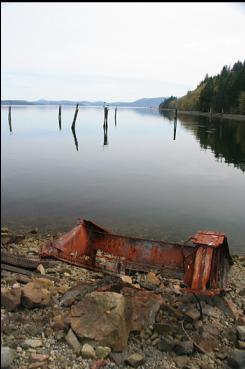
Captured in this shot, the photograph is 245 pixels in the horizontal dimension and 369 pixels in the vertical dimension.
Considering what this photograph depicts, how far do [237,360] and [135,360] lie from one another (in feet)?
5.03

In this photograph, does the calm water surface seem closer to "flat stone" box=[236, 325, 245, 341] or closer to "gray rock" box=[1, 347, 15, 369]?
"flat stone" box=[236, 325, 245, 341]

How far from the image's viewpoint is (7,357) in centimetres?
420

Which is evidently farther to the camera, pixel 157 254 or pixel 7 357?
pixel 157 254

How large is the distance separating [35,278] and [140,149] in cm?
3129

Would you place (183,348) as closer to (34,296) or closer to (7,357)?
(34,296)

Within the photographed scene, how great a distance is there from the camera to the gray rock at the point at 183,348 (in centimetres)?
527

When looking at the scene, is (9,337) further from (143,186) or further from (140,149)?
(140,149)

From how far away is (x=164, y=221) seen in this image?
45.9 feet

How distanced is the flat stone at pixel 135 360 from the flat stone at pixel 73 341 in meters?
0.68

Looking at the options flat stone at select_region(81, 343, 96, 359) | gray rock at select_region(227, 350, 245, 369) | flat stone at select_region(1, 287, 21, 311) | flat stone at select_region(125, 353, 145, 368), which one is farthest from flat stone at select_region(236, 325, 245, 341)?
flat stone at select_region(1, 287, 21, 311)

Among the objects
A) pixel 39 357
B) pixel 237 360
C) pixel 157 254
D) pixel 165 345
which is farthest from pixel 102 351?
pixel 157 254

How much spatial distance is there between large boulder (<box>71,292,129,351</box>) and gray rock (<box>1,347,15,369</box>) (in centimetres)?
95

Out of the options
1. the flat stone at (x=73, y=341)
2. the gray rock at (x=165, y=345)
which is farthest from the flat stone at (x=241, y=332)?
the flat stone at (x=73, y=341)

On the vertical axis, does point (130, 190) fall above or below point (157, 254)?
below
